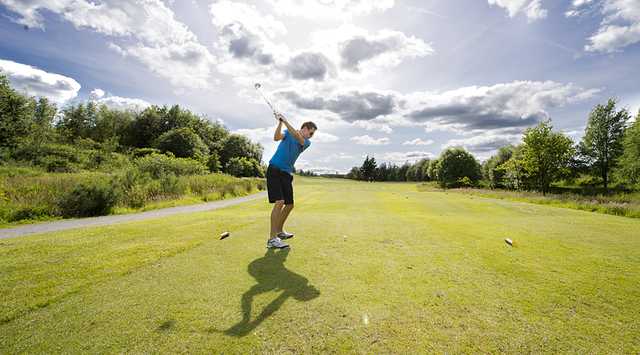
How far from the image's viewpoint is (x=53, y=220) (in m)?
11.2

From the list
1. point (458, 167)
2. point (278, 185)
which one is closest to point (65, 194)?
point (278, 185)

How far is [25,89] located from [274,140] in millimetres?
57227

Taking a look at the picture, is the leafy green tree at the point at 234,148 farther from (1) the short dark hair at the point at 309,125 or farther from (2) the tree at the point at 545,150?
(1) the short dark hair at the point at 309,125

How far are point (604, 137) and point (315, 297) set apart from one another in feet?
208

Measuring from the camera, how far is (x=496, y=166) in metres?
69.6

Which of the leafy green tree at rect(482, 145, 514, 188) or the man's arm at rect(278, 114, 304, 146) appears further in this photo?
the leafy green tree at rect(482, 145, 514, 188)

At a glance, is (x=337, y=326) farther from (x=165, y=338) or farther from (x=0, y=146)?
(x=0, y=146)

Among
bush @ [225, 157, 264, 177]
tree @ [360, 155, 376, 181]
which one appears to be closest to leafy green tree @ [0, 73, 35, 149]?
bush @ [225, 157, 264, 177]

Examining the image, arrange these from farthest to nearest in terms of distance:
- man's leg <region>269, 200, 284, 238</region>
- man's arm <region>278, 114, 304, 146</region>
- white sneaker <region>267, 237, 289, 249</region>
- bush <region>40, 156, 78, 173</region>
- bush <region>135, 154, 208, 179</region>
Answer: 1. bush <region>40, 156, 78, 173</region>
2. bush <region>135, 154, 208, 179</region>
3. man's arm <region>278, 114, 304, 146</region>
4. man's leg <region>269, 200, 284, 238</region>
5. white sneaker <region>267, 237, 289, 249</region>

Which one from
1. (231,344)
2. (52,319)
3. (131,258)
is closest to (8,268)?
(131,258)

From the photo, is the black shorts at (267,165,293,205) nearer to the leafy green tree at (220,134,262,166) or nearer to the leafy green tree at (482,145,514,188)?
the leafy green tree at (482,145,514,188)

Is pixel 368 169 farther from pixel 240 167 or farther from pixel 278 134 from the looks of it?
pixel 278 134

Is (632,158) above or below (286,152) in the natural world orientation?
above

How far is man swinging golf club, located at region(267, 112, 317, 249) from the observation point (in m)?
5.70
